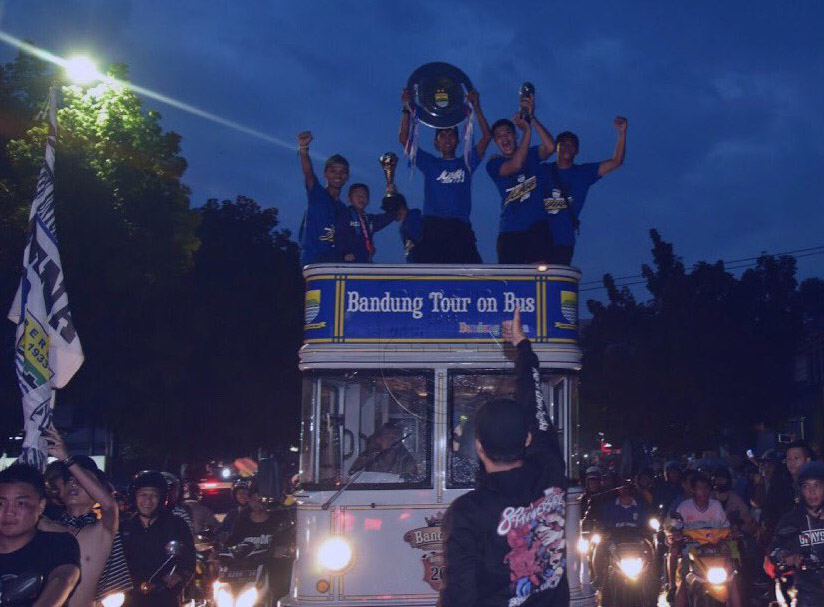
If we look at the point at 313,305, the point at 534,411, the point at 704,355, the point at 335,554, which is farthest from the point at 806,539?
the point at 704,355

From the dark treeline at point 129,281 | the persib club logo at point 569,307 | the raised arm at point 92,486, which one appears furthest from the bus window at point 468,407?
the dark treeline at point 129,281

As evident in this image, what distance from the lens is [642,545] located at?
10766 millimetres

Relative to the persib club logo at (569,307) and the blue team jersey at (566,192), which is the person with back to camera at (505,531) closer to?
the persib club logo at (569,307)

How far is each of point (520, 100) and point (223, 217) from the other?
32.4 meters

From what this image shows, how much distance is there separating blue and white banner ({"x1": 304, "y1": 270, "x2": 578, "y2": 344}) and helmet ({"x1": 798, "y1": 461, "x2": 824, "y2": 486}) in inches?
73.0

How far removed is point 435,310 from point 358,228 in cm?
208

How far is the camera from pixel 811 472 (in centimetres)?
639

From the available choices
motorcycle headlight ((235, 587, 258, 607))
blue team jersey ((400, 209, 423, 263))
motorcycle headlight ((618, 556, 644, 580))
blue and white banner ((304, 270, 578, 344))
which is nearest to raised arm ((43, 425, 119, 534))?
blue and white banner ((304, 270, 578, 344))

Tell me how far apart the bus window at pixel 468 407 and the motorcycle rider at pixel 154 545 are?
6.39 feet

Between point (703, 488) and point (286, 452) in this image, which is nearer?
point (703, 488)

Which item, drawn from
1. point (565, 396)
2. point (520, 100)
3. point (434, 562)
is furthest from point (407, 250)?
point (434, 562)

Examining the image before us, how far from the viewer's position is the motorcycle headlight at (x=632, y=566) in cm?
1055

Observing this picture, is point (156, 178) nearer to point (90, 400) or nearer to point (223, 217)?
point (90, 400)

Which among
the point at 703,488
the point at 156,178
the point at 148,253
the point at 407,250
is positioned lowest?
the point at 703,488
